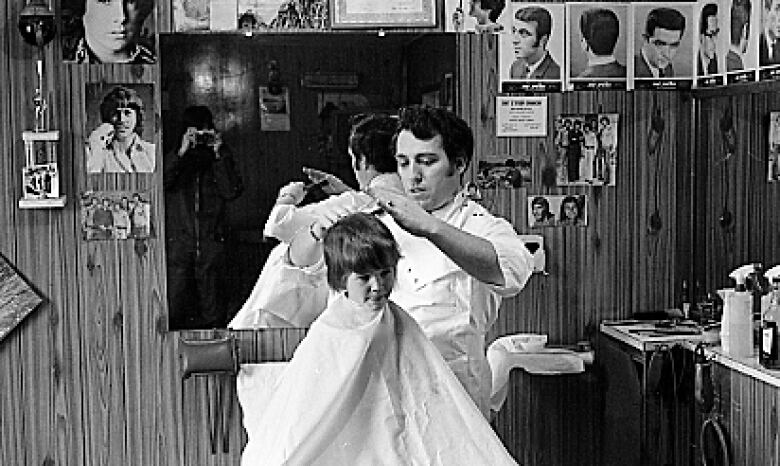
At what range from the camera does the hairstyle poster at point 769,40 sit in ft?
10.3

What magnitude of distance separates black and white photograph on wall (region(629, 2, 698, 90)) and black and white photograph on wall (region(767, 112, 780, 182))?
54 centimetres

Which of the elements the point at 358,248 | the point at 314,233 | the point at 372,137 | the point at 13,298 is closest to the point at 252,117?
the point at 372,137

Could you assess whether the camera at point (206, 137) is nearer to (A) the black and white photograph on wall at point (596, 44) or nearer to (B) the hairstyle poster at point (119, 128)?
(B) the hairstyle poster at point (119, 128)

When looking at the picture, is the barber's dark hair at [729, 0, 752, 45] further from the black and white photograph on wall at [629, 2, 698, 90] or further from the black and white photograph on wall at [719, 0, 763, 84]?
the black and white photograph on wall at [629, 2, 698, 90]

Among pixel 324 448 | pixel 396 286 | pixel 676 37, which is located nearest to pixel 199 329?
pixel 396 286

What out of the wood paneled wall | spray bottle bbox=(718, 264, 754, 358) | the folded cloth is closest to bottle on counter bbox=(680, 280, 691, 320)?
the wood paneled wall

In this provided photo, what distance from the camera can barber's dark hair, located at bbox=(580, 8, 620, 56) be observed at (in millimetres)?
3631

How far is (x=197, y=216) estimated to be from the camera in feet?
11.5

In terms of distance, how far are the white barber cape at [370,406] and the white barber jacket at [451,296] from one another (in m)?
0.27

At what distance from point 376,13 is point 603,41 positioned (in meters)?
0.77

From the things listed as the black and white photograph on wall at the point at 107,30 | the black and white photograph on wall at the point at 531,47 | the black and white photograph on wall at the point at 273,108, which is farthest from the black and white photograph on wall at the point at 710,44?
the black and white photograph on wall at the point at 107,30

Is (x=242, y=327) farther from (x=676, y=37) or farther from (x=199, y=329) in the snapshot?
(x=676, y=37)

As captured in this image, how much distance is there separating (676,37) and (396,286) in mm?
1412

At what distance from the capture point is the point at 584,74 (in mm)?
3646
